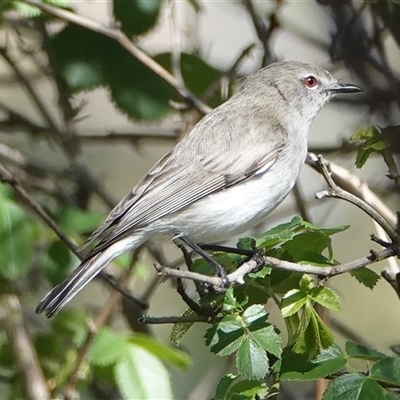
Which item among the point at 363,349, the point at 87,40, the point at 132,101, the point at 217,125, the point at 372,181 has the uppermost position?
the point at 87,40

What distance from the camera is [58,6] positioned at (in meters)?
3.15

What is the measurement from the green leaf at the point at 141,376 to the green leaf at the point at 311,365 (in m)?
0.68

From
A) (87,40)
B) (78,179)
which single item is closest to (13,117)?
(78,179)

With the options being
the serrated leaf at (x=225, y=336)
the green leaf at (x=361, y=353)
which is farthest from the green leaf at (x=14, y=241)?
the green leaf at (x=361, y=353)

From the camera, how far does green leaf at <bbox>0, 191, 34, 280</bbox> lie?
107 inches

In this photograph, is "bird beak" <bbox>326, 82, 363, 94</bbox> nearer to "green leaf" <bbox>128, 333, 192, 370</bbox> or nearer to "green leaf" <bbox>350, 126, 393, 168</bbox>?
"green leaf" <bbox>350, 126, 393, 168</bbox>

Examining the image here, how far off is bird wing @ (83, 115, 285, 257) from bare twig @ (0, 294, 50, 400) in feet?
2.02

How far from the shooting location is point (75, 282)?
2711 mm

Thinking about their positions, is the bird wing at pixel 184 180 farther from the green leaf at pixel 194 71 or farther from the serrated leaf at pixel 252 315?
the serrated leaf at pixel 252 315

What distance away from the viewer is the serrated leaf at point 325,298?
187 centimetres

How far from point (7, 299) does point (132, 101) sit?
1028mm

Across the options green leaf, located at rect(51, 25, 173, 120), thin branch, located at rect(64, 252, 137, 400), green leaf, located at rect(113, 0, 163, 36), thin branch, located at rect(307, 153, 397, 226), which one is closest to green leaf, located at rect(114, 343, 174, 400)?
thin branch, located at rect(64, 252, 137, 400)

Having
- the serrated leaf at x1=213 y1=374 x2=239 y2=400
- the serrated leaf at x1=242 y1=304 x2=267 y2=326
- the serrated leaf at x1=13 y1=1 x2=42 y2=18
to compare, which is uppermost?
the serrated leaf at x1=13 y1=1 x2=42 y2=18

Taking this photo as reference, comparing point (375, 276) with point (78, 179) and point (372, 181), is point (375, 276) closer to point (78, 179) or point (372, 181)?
point (372, 181)
